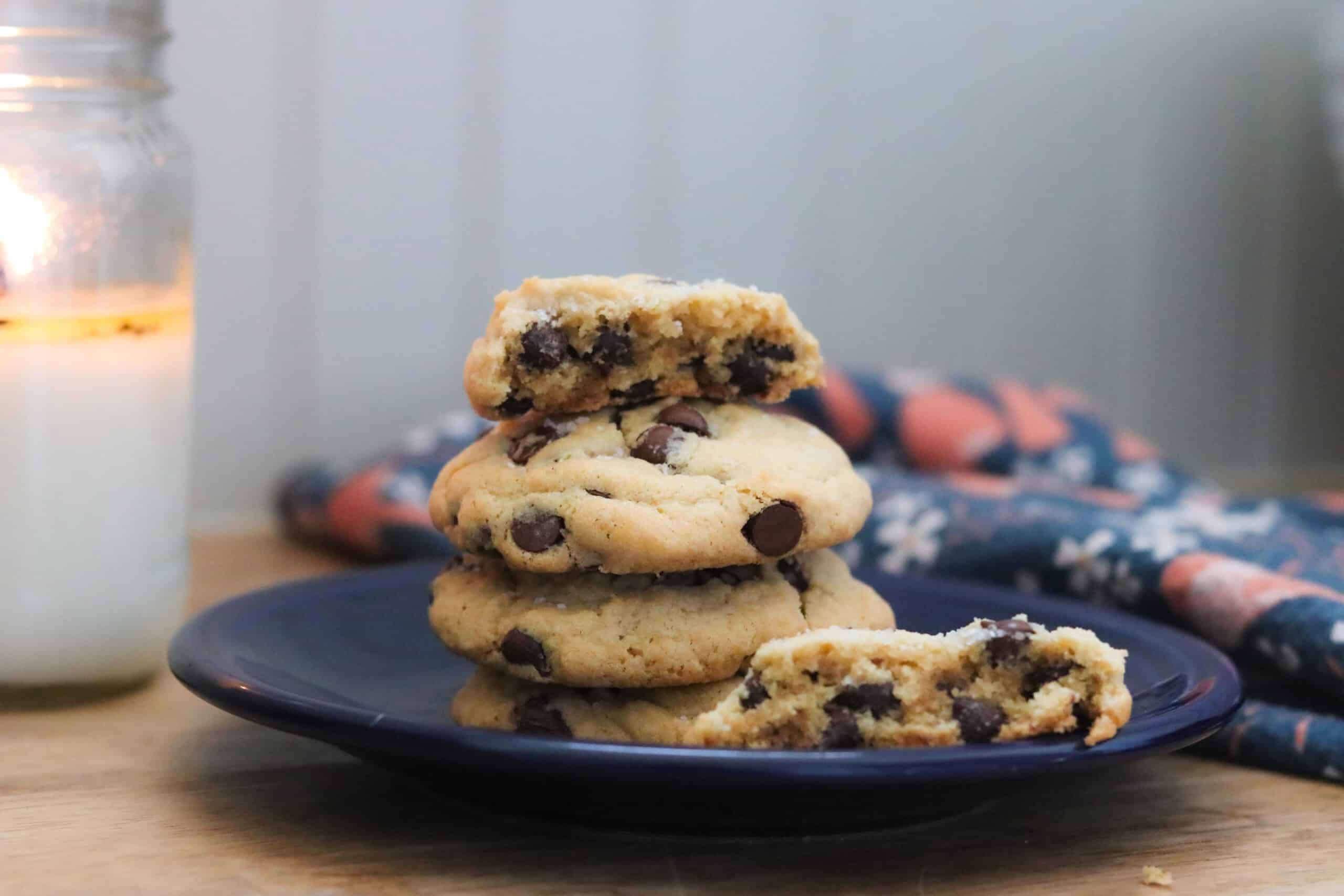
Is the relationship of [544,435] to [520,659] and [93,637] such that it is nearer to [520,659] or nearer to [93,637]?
[520,659]

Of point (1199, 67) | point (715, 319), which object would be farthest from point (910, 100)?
point (715, 319)

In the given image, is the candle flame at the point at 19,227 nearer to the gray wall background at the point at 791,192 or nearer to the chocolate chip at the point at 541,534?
the chocolate chip at the point at 541,534

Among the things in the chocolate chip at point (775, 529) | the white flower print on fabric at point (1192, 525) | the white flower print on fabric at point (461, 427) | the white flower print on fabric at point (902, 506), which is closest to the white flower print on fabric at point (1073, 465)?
the white flower print on fabric at point (1192, 525)

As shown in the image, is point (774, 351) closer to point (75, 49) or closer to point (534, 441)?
point (534, 441)

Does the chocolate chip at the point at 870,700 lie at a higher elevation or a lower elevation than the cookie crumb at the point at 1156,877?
higher

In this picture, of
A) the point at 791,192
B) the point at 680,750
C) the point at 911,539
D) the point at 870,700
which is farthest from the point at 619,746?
the point at 791,192

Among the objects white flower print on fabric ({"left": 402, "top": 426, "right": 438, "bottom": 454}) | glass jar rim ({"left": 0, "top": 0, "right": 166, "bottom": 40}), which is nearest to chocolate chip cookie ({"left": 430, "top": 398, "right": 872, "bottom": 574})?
glass jar rim ({"left": 0, "top": 0, "right": 166, "bottom": 40})
